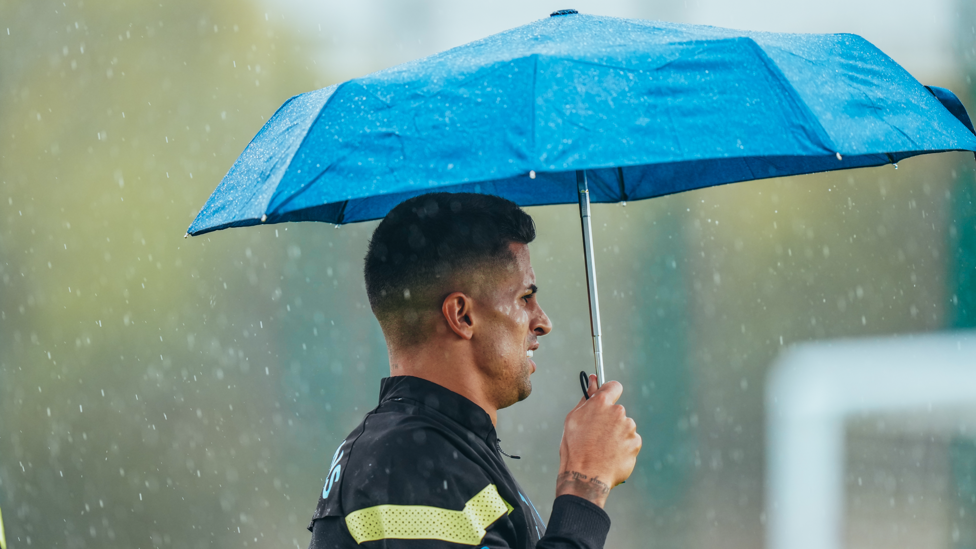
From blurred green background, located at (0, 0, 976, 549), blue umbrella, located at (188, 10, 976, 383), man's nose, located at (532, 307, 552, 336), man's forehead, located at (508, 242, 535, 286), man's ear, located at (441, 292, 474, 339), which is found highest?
blue umbrella, located at (188, 10, 976, 383)

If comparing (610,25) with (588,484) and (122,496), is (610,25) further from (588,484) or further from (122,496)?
(122,496)

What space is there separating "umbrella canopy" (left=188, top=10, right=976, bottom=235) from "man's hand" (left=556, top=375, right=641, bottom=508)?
615 millimetres

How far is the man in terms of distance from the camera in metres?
1.72

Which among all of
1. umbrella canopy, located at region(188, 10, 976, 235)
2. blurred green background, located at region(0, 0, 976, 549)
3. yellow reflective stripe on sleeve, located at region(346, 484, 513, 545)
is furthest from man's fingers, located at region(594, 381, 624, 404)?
blurred green background, located at region(0, 0, 976, 549)

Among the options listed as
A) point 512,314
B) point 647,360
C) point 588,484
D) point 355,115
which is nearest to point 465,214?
point 512,314

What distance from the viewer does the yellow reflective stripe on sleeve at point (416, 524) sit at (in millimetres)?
1683

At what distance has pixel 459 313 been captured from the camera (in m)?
2.01

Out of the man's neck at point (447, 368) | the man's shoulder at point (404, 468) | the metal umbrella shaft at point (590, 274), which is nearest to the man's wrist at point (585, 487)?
the man's shoulder at point (404, 468)

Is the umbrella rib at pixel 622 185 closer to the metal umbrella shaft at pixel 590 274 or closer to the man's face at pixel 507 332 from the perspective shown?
the metal umbrella shaft at pixel 590 274

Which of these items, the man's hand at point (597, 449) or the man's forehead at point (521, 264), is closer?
the man's hand at point (597, 449)

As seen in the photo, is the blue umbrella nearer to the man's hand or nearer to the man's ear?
the man's ear

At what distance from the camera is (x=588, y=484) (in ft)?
6.05

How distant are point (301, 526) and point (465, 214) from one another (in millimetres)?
4051

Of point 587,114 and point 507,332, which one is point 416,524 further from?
point 587,114
